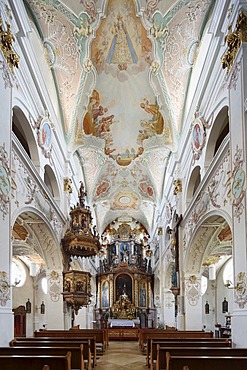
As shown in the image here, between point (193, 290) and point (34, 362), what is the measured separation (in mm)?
11431

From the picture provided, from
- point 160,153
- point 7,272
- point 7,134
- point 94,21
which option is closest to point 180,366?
point 7,272

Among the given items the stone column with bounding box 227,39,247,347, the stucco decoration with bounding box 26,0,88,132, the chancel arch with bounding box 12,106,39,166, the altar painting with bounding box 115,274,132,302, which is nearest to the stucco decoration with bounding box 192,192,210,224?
the stone column with bounding box 227,39,247,347

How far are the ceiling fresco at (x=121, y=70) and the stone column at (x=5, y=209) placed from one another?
4.37m

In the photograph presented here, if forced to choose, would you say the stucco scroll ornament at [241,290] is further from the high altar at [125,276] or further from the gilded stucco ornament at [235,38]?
the high altar at [125,276]

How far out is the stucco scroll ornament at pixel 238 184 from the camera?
9141 millimetres

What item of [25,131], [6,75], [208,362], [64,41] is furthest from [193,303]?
[208,362]

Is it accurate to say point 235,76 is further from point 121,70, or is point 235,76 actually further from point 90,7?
point 121,70

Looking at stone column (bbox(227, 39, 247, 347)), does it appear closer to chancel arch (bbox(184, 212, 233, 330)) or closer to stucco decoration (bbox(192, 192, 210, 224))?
chancel arch (bbox(184, 212, 233, 330))

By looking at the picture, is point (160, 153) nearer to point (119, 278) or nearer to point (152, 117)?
point (152, 117)

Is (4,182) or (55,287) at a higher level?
(4,182)

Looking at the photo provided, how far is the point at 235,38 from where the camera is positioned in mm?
9500

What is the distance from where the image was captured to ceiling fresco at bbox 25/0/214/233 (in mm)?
14422

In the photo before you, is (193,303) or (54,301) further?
(54,301)

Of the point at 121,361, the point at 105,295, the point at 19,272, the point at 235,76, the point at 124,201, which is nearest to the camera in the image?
the point at 235,76
